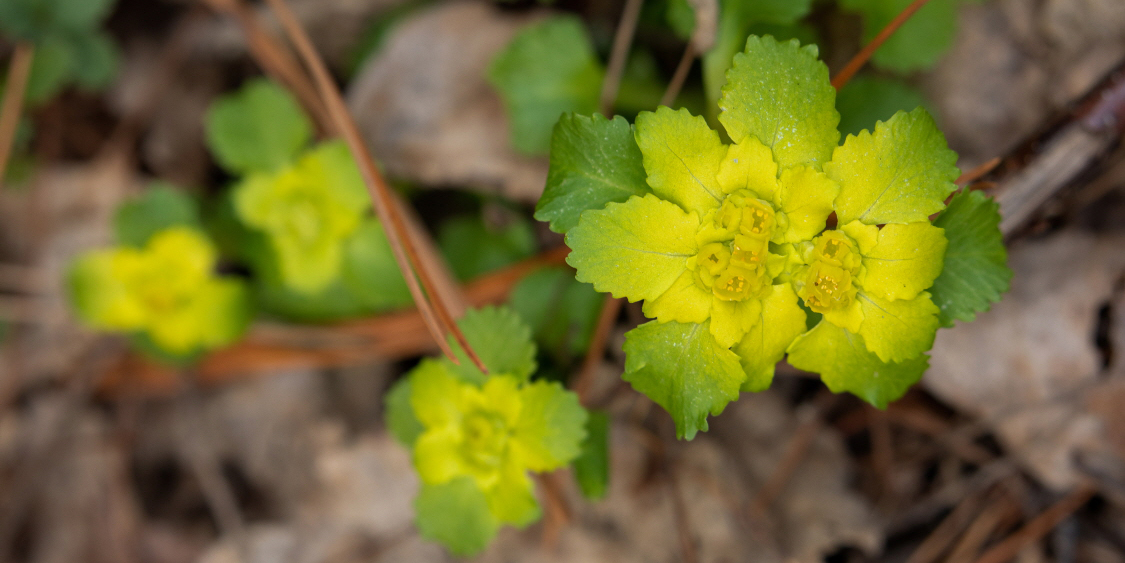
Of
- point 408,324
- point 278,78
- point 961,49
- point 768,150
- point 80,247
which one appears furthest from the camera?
point 80,247

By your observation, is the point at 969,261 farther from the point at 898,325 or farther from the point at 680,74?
the point at 680,74

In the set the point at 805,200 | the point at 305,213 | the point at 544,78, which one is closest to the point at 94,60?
the point at 305,213

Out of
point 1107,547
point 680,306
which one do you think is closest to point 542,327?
point 680,306

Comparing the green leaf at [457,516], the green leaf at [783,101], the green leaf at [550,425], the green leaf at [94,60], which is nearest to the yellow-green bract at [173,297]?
the green leaf at [94,60]

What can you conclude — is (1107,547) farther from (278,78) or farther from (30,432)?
(30,432)

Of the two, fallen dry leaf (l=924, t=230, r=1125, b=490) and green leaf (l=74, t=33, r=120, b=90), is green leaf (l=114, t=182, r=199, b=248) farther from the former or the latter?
fallen dry leaf (l=924, t=230, r=1125, b=490)

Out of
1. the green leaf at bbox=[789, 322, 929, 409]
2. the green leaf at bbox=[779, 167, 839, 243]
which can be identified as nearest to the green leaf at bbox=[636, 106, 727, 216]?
the green leaf at bbox=[779, 167, 839, 243]

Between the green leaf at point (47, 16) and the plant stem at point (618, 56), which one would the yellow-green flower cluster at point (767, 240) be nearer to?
the plant stem at point (618, 56)
